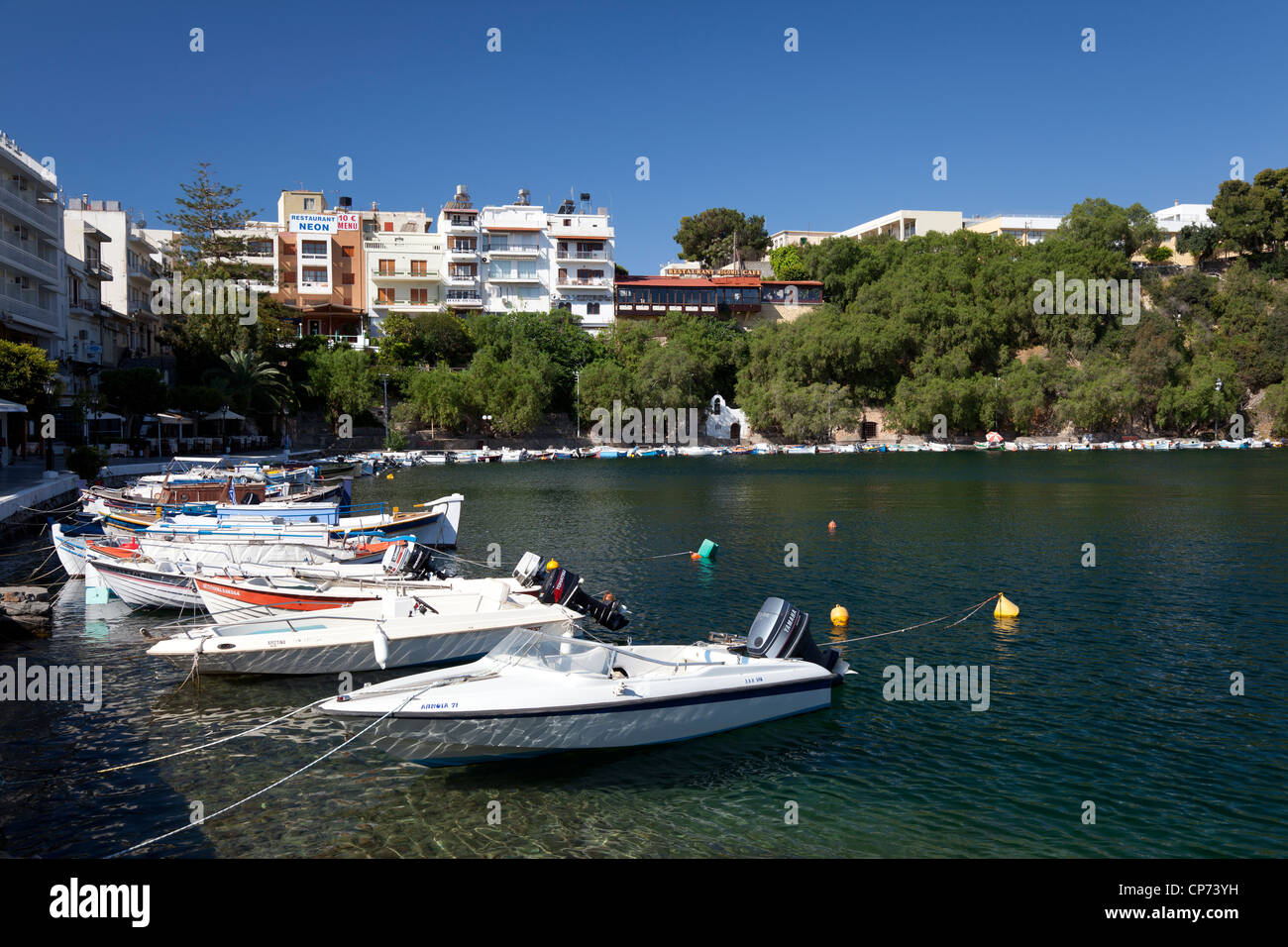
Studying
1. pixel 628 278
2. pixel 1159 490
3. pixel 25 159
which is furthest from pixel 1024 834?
pixel 628 278

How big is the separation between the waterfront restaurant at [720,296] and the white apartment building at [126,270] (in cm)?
4550

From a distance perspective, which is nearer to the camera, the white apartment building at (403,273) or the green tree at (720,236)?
the white apartment building at (403,273)

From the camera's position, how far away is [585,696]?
11180mm

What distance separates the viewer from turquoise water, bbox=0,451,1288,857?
9773 millimetres

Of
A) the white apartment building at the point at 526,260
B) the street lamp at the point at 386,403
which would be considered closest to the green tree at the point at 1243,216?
the white apartment building at the point at 526,260

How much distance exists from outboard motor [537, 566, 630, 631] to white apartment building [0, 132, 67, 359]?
40.8 m

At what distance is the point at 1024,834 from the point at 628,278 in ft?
311

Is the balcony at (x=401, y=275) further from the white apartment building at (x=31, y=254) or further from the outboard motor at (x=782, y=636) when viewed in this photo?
the outboard motor at (x=782, y=636)

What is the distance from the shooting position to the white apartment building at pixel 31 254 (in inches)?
1762

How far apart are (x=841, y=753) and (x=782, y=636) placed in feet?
6.50

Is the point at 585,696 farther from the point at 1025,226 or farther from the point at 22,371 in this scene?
the point at 1025,226

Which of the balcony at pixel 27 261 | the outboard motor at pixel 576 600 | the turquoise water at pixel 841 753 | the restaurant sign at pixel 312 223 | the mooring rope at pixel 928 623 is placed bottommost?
the turquoise water at pixel 841 753

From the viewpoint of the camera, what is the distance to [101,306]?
63.2m
